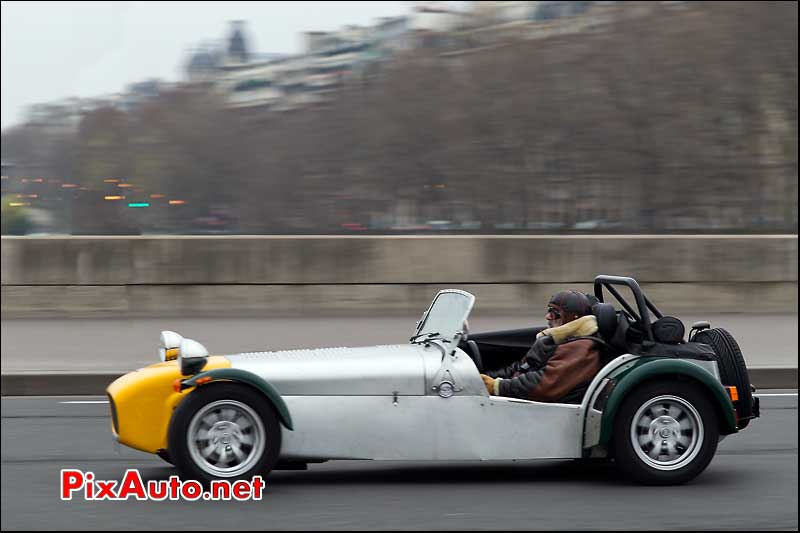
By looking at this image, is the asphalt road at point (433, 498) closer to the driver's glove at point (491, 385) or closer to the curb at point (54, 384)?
the driver's glove at point (491, 385)

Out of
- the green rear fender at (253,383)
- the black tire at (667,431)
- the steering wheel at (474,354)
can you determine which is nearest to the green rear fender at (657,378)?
the black tire at (667,431)

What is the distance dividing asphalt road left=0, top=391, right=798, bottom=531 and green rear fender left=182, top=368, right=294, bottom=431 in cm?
45

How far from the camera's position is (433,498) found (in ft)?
20.4

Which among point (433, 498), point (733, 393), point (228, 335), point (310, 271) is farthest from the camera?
point (310, 271)

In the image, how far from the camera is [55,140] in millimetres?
29750

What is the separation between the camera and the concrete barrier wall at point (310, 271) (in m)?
16.6

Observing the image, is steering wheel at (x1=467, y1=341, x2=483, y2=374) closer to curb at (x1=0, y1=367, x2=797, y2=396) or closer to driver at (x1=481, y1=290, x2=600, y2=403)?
driver at (x1=481, y1=290, x2=600, y2=403)

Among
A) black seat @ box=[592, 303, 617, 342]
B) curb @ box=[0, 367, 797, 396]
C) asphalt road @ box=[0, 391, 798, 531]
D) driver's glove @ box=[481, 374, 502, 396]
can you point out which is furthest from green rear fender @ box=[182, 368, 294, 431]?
curb @ box=[0, 367, 797, 396]

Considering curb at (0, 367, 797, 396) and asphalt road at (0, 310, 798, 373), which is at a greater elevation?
asphalt road at (0, 310, 798, 373)

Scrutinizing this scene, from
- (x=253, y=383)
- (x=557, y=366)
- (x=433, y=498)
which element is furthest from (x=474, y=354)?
(x=253, y=383)

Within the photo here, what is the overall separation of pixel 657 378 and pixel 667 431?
307 millimetres

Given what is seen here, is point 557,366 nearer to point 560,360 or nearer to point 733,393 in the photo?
point 560,360

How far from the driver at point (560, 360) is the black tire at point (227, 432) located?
4.08ft

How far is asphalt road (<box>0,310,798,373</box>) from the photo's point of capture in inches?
491
